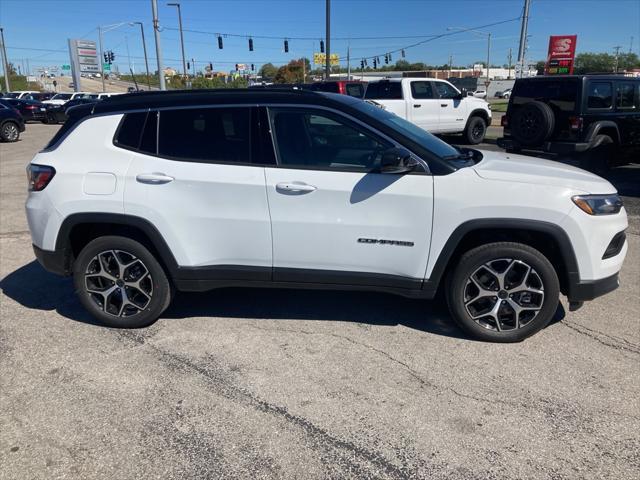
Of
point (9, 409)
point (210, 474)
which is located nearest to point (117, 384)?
point (9, 409)

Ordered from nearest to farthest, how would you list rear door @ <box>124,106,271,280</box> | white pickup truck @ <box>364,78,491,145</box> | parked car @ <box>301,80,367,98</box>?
1. rear door @ <box>124,106,271,280</box>
2. white pickup truck @ <box>364,78,491,145</box>
3. parked car @ <box>301,80,367,98</box>

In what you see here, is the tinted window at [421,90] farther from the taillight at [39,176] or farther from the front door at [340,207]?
the taillight at [39,176]

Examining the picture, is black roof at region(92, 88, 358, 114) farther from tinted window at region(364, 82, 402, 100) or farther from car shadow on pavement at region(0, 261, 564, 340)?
tinted window at region(364, 82, 402, 100)

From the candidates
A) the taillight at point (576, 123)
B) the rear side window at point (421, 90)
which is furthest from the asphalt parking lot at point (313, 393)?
the rear side window at point (421, 90)

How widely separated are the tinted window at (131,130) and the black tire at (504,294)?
2537 mm

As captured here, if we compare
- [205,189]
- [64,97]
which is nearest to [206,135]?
[205,189]

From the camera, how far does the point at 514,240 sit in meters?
3.71

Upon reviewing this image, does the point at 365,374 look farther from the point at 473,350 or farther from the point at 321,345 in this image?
the point at 473,350

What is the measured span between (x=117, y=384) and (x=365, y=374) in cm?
159

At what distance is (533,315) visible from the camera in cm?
370

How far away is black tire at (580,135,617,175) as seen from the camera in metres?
9.52

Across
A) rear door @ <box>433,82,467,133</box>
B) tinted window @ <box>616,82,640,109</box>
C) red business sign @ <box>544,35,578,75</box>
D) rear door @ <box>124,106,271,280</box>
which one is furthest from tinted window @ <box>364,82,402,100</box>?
red business sign @ <box>544,35,578,75</box>

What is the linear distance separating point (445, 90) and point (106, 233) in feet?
44.6

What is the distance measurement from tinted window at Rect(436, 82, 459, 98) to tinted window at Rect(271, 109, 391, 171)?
12.8 meters
